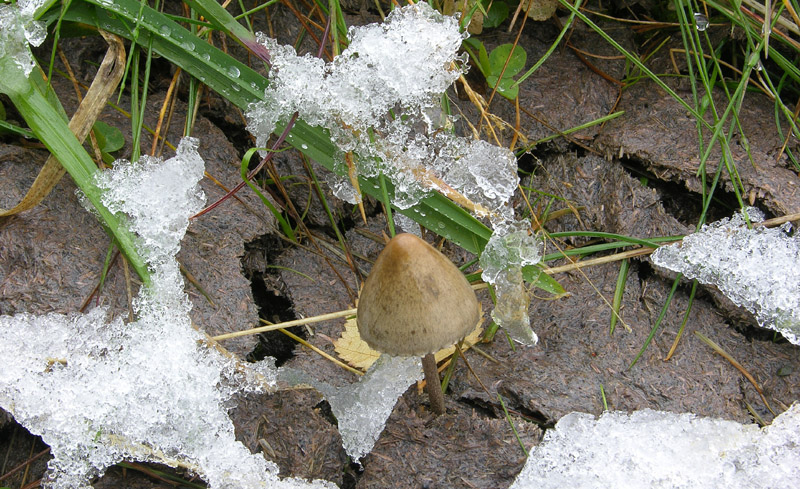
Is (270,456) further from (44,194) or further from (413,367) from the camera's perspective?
(44,194)

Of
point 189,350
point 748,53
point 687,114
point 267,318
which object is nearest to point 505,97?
point 687,114

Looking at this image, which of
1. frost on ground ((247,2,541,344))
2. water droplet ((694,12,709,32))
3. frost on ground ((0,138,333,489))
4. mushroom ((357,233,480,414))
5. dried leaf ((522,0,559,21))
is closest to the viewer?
mushroom ((357,233,480,414))

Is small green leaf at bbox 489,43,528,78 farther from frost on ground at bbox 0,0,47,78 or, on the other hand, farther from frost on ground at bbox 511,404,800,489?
frost on ground at bbox 0,0,47,78

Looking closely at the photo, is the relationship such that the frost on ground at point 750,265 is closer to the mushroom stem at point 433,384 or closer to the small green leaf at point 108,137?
the mushroom stem at point 433,384

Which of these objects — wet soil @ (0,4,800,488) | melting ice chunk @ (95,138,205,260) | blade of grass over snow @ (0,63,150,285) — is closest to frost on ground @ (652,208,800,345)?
wet soil @ (0,4,800,488)

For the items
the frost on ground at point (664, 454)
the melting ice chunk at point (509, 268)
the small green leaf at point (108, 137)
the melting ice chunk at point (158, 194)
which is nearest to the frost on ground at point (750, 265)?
the frost on ground at point (664, 454)

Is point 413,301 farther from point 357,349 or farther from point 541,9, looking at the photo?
point 541,9
